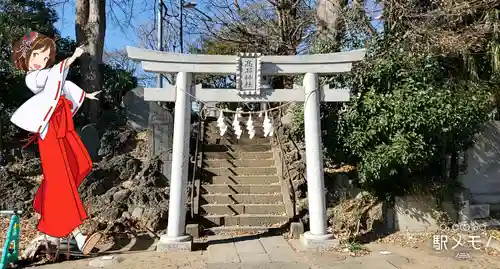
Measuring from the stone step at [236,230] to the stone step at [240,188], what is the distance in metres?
1.33

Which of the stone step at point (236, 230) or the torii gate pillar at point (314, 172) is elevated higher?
the torii gate pillar at point (314, 172)

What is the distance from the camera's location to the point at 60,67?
7.32 meters

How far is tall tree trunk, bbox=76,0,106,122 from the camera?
505 inches

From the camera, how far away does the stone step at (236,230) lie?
28.2ft

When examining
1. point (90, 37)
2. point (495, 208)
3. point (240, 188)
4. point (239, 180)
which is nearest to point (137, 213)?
point (240, 188)

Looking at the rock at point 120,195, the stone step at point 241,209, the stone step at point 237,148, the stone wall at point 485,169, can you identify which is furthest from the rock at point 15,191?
the stone wall at point 485,169

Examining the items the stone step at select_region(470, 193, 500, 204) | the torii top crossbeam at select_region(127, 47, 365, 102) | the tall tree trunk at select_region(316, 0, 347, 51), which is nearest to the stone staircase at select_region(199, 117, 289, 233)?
the torii top crossbeam at select_region(127, 47, 365, 102)

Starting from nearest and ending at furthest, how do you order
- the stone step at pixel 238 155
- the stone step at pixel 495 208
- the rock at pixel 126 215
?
1. the rock at pixel 126 215
2. the stone step at pixel 495 208
3. the stone step at pixel 238 155

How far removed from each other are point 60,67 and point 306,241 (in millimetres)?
5224

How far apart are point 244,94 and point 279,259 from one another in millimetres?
2928

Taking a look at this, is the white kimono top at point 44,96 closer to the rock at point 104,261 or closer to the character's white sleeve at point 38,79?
the character's white sleeve at point 38,79

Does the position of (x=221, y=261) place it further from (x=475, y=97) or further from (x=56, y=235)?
(x=475, y=97)

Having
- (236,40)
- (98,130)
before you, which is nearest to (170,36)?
(236,40)

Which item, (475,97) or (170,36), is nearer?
(475,97)
